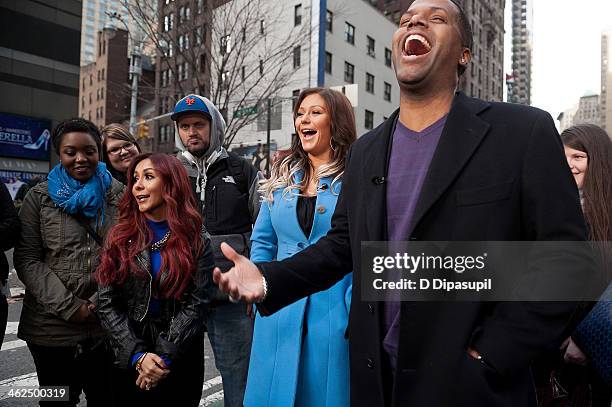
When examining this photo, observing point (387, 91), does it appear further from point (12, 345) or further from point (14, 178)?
point (12, 345)

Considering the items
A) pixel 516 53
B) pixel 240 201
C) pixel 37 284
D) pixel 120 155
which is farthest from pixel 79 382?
pixel 516 53

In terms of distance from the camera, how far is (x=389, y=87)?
45.5 metres

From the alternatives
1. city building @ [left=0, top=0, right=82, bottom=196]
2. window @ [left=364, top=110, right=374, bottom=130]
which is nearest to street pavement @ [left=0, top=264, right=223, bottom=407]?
city building @ [left=0, top=0, right=82, bottom=196]

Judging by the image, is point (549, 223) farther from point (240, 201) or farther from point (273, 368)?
point (240, 201)

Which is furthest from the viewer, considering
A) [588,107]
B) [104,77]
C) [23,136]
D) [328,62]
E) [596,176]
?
[588,107]

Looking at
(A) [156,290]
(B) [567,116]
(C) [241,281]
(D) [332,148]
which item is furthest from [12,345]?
(B) [567,116]

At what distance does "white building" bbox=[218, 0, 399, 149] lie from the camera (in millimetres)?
34938

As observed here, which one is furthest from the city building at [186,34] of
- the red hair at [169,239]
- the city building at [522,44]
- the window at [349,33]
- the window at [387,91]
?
the city building at [522,44]

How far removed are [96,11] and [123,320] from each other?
149942mm

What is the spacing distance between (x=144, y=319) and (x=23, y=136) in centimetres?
2319

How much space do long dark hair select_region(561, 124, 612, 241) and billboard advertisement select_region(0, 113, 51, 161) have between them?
24311mm

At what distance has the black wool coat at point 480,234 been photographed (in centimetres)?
160

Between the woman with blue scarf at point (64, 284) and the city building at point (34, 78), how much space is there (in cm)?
2222

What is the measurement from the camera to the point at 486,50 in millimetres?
70500
